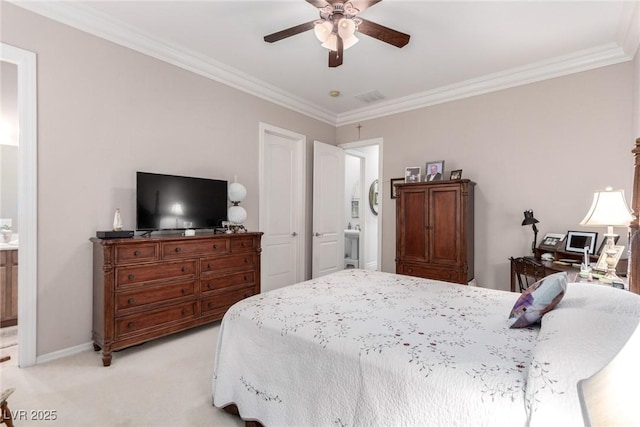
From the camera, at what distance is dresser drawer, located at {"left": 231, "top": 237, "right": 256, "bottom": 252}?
3332 mm

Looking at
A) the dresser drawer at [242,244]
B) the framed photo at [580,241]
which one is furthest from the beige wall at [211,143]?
the dresser drawer at [242,244]

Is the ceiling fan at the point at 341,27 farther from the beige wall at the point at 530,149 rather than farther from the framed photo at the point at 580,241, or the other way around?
the framed photo at the point at 580,241

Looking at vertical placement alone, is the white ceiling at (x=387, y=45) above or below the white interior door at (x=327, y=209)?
above

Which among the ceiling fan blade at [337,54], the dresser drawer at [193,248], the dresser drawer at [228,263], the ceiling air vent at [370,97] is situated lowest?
the dresser drawer at [228,263]

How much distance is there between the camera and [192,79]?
3.44 meters

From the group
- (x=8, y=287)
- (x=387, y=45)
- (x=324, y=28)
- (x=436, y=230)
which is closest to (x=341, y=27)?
(x=324, y=28)

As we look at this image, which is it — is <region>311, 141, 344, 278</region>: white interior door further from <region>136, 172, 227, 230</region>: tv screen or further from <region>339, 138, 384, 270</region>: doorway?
<region>136, 172, 227, 230</region>: tv screen

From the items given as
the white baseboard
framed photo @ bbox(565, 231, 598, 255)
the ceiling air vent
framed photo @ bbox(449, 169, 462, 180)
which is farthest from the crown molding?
the white baseboard

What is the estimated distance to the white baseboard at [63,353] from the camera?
2.49 m

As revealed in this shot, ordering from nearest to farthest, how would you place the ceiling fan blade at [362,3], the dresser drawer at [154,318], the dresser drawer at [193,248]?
the ceiling fan blade at [362,3], the dresser drawer at [154,318], the dresser drawer at [193,248]

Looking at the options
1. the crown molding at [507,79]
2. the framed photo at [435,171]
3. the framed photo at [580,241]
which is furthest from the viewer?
the framed photo at [435,171]

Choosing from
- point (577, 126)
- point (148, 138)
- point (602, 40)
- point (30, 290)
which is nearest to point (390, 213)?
point (577, 126)

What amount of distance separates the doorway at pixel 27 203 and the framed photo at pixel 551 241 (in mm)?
4656

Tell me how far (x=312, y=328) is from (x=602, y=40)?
382 cm
